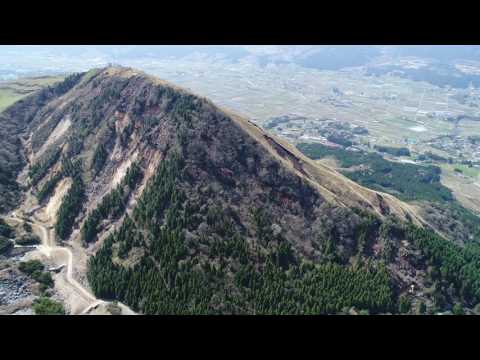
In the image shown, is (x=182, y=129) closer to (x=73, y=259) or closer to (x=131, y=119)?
(x=131, y=119)

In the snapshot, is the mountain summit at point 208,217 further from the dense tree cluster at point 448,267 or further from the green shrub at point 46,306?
the green shrub at point 46,306

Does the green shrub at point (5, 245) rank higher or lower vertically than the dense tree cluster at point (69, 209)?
lower

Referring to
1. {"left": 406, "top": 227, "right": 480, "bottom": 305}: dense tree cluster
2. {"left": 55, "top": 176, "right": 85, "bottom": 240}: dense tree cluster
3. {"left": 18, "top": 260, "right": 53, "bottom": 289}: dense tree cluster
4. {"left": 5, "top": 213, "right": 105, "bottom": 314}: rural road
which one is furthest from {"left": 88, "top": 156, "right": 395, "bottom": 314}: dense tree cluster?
{"left": 55, "top": 176, "right": 85, "bottom": 240}: dense tree cluster

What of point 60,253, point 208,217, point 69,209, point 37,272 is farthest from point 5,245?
point 208,217

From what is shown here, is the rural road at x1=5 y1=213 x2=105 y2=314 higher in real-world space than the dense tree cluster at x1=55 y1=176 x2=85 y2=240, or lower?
lower

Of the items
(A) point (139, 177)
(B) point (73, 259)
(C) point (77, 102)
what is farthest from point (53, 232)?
(C) point (77, 102)

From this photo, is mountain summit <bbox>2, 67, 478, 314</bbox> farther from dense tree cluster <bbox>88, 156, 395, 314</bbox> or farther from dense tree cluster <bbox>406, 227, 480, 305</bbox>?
dense tree cluster <bbox>406, 227, 480, 305</bbox>

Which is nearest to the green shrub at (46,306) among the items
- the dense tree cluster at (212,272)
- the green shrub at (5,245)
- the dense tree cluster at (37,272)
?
the dense tree cluster at (37,272)

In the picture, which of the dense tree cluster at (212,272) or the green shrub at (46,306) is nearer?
the green shrub at (46,306)

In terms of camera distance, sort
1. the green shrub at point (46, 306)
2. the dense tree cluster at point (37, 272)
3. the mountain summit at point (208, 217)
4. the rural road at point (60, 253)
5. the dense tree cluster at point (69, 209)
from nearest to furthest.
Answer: the green shrub at point (46, 306) → the rural road at point (60, 253) → the mountain summit at point (208, 217) → the dense tree cluster at point (37, 272) → the dense tree cluster at point (69, 209)

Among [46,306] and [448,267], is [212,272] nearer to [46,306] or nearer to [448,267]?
[46,306]

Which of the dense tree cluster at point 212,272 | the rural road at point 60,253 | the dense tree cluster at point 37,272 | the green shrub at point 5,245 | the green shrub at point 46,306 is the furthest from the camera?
the green shrub at point 5,245
